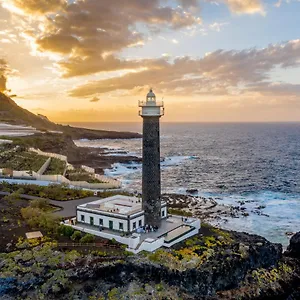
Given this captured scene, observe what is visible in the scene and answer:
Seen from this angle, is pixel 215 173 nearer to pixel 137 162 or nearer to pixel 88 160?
pixel 137 162

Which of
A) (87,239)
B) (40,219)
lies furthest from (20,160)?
(87,239)

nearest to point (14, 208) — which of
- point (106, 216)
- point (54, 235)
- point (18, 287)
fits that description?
point (54, 235)

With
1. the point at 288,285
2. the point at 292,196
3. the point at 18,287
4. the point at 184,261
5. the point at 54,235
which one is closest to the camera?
the point at 18,287

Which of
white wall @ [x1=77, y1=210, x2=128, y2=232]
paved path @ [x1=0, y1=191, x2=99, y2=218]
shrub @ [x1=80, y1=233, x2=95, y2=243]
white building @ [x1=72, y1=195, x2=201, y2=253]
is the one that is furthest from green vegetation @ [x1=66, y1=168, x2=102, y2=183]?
shrub @ [x1=80, y1=233, x2=95, y2=243]

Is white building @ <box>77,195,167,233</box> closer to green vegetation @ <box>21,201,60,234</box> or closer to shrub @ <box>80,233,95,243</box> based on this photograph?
shrub @ <box>80,233,95,243</box>

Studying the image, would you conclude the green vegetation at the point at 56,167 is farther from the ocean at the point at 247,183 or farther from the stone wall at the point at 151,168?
the stone wall at the point at 151,168

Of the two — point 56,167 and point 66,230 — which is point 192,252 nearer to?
point 66,230
